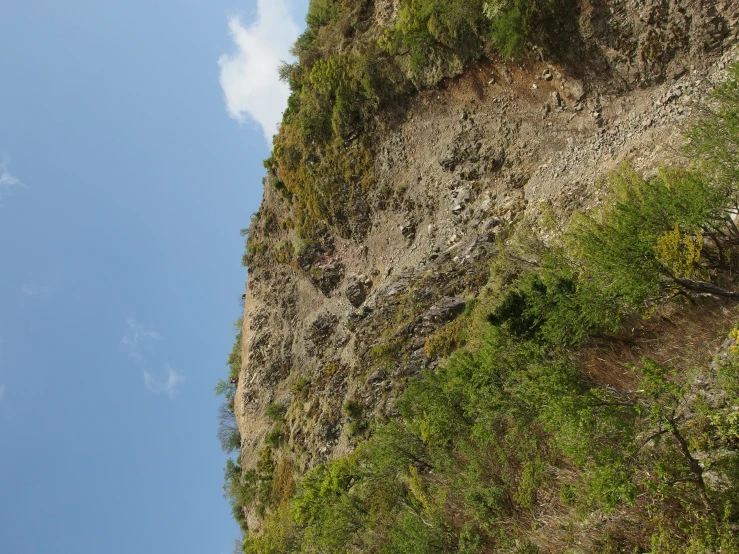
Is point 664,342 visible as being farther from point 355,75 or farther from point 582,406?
point 355,75

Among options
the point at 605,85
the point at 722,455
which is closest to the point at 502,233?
the point at 605,85

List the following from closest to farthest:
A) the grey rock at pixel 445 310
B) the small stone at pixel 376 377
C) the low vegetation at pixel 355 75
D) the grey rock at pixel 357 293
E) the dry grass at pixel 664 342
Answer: the dry grass at pixel 664 342 < the low vegetation at pixel 355 75 < the grey rock at pixel 445 310 < the small stone at pixel 376 377 < the grey rock at pixel 357 293

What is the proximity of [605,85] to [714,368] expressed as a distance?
508 inches

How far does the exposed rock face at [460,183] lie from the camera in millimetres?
17516

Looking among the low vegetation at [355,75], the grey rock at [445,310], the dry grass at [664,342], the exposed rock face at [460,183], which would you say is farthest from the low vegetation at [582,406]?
the exposed rock face at [460,183]

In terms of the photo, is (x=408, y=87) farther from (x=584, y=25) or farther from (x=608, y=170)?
(x=608, y=170)

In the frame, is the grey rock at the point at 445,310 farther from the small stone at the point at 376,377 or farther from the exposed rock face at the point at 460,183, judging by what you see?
the small stone at the point at 376,377

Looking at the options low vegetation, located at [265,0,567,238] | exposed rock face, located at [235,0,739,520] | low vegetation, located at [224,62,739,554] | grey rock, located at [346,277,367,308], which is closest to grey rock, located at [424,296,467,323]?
exposed rock face, located at [235,0,739,520]

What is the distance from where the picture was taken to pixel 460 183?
23.8 metres

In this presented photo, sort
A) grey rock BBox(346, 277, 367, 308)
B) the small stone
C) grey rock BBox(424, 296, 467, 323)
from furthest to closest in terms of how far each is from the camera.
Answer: grey rock BBox(346, 277, 367, 308) → the small stone → grey rock BBox(424, 296, 467, 323)

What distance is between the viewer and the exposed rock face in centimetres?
1752

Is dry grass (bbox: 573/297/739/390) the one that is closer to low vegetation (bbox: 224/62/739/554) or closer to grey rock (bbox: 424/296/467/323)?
low vegetation (bbox: 224/62/739/554)

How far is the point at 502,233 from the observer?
21422mm

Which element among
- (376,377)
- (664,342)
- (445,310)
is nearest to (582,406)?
(664,342)
